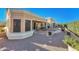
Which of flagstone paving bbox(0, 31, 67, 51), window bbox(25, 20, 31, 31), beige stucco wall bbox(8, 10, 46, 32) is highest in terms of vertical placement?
beige stucco wall bbox(8, 10, 46, 32)

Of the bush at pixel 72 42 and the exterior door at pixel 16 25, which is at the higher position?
the exterior door at pixel 16 25

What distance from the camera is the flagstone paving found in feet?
10.5

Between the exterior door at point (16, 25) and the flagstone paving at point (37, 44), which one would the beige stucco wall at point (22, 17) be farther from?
the flagstone paving at point (37, 44)

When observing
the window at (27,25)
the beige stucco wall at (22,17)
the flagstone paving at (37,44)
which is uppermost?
the beige stucco wall at (22,17)

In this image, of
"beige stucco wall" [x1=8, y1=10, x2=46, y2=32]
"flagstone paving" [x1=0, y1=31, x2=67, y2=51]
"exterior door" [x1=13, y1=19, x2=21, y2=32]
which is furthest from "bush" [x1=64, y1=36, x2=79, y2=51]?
"exterior door" [x1=13, y1=19, x2=21, y2=32]

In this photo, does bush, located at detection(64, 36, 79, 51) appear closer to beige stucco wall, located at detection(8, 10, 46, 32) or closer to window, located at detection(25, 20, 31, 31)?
beige stucco wall, located at detection(8, 10, 46, 32)

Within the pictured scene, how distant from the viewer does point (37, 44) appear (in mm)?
3217

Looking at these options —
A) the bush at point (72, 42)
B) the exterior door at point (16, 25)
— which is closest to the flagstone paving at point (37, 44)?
the bush at point (72, 42)

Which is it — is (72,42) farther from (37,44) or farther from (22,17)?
(22,17)

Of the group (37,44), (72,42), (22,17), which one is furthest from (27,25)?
(72,42)

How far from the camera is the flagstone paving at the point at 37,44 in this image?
10.5 ft
